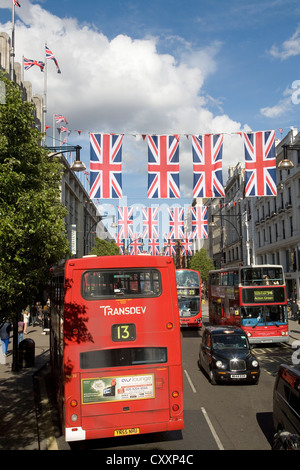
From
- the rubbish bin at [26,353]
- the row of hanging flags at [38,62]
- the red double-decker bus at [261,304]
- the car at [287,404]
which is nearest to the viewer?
the car at [287,404]

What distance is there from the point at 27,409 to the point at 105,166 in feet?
38.0

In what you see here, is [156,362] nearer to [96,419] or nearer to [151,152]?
[96,419]

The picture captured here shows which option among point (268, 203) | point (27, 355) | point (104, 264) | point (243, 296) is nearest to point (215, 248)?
point (268, 203)

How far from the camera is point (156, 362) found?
7812mm

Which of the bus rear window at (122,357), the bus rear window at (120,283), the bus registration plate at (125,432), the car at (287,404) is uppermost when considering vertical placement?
the bus rear window at (120,283)

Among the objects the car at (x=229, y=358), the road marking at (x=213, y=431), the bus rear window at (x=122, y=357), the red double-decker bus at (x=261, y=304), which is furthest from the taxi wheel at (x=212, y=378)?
the red double-decker bus at (x=261, y=304)

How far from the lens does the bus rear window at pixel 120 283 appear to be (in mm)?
7828

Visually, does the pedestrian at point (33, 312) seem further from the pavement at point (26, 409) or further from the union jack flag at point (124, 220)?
the union jack flag at point (124, 220)

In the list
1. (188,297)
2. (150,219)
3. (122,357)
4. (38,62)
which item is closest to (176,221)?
(150,219)

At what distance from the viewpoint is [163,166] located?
19.3 meters

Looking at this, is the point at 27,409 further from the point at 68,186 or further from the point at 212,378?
the point at 68,186

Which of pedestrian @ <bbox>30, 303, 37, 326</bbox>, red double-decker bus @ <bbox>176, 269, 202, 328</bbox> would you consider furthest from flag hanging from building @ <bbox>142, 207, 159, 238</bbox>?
pedestrian @ <bbox>30, 303, 37, 326</bbox>

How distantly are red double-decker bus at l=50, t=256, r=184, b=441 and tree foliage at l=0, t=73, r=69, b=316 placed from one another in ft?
3.45

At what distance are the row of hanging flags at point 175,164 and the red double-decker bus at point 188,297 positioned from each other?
33.1 ft
